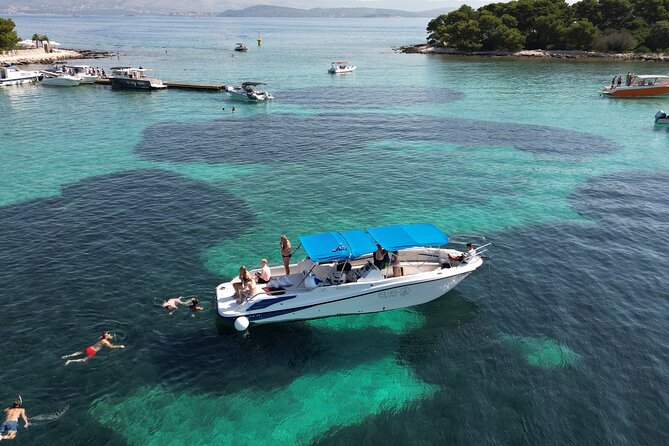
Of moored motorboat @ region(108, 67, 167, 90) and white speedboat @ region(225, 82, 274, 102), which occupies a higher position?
moored motorboat @ region(108, 67, 167, 90)

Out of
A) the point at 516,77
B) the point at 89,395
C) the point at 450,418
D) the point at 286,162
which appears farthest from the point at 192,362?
the point at 516,77

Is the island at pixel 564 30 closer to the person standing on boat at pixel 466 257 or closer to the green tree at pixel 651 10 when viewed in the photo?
the green tree at pixel 651 10

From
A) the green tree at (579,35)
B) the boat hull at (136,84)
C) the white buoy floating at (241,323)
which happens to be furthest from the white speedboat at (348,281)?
the green tree at (579,35)

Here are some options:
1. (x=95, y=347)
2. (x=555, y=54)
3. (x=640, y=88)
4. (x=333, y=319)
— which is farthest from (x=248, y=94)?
(x=555, y=54)

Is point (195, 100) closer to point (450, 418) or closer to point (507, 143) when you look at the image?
point (507, 143)

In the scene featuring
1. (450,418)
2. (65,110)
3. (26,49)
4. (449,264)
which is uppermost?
(26,49)

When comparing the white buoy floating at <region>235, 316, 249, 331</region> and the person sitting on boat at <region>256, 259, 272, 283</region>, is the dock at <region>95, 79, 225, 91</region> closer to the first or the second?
the person sitting on boat at <region>256, 259, 272, 283</region>

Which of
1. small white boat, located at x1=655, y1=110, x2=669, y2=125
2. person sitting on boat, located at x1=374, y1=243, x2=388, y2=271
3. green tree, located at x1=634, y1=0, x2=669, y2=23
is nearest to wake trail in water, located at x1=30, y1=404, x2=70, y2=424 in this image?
person sitting on boat, located at x1=374, y1=243, x2=388, y2=271
